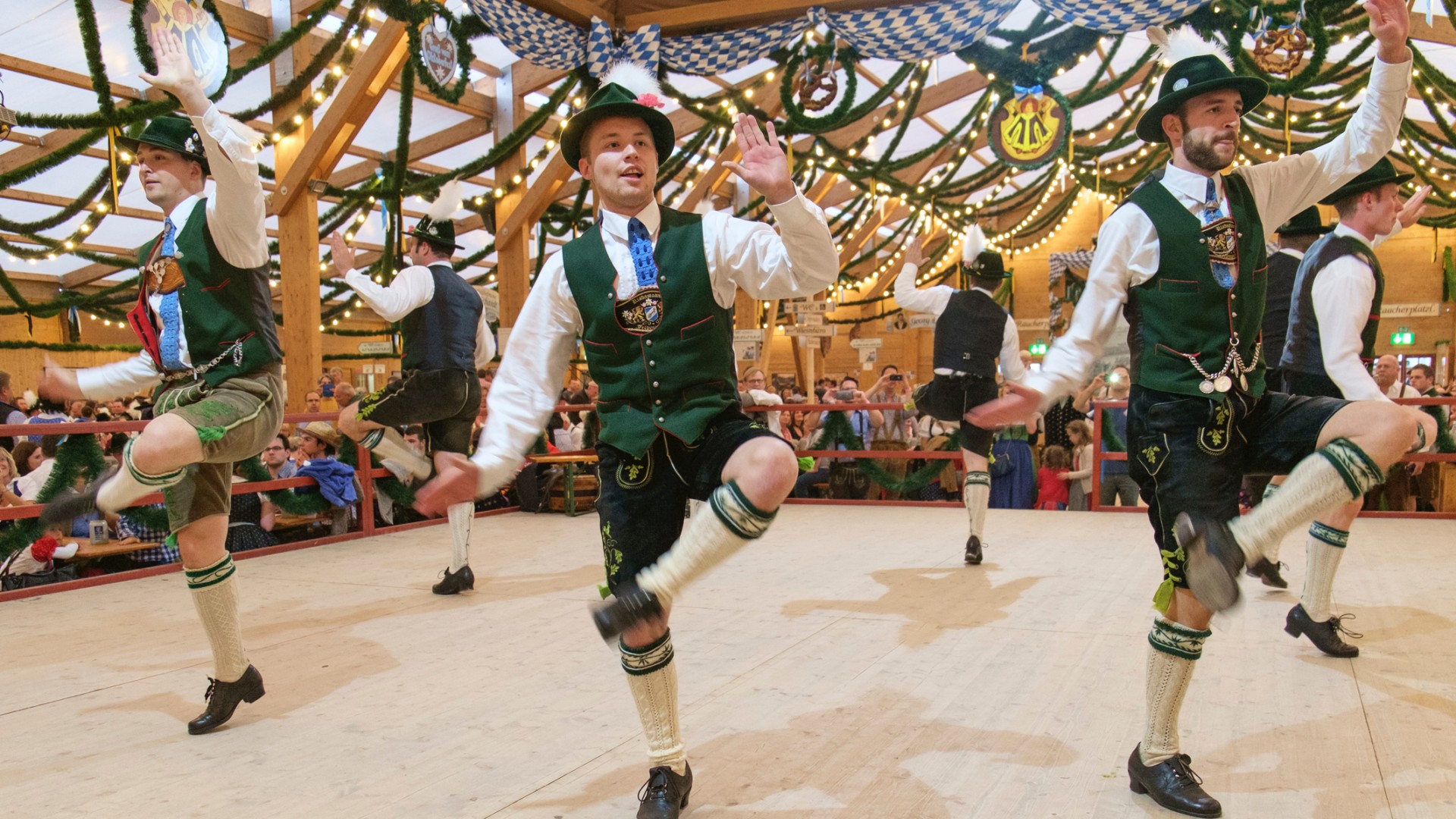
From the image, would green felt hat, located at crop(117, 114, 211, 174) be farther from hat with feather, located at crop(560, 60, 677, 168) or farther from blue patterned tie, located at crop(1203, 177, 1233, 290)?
blue patterned tie, located at crop(1203, 177, 1233, 290)

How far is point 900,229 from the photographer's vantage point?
16625 millimetres

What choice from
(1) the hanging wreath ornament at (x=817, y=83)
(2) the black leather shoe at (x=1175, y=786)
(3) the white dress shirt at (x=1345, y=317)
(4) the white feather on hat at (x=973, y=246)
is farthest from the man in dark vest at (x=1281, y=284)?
(1) the hanging wreath ornament at (x=817, y=83)

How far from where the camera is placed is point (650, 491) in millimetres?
2100

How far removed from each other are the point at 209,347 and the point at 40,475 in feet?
11.7

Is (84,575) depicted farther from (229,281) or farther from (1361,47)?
(1361,47)

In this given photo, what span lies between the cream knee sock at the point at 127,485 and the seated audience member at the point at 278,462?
372 centimetres

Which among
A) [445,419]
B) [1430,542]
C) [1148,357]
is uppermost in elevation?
[1148,357]

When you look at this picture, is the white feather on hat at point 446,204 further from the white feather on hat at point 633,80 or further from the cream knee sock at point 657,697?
the cream knee sock at point 657,697

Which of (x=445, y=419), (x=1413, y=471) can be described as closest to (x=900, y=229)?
(x=1413, y=471)

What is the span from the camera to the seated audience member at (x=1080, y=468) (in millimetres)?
7422

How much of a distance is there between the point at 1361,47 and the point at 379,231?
39.9ft

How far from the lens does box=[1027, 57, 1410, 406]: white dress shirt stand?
216 centimetres

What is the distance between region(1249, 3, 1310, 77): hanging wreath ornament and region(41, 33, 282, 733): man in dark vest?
6.82 metres

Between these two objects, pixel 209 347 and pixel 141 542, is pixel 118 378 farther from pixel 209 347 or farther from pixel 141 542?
pixel 141 542
